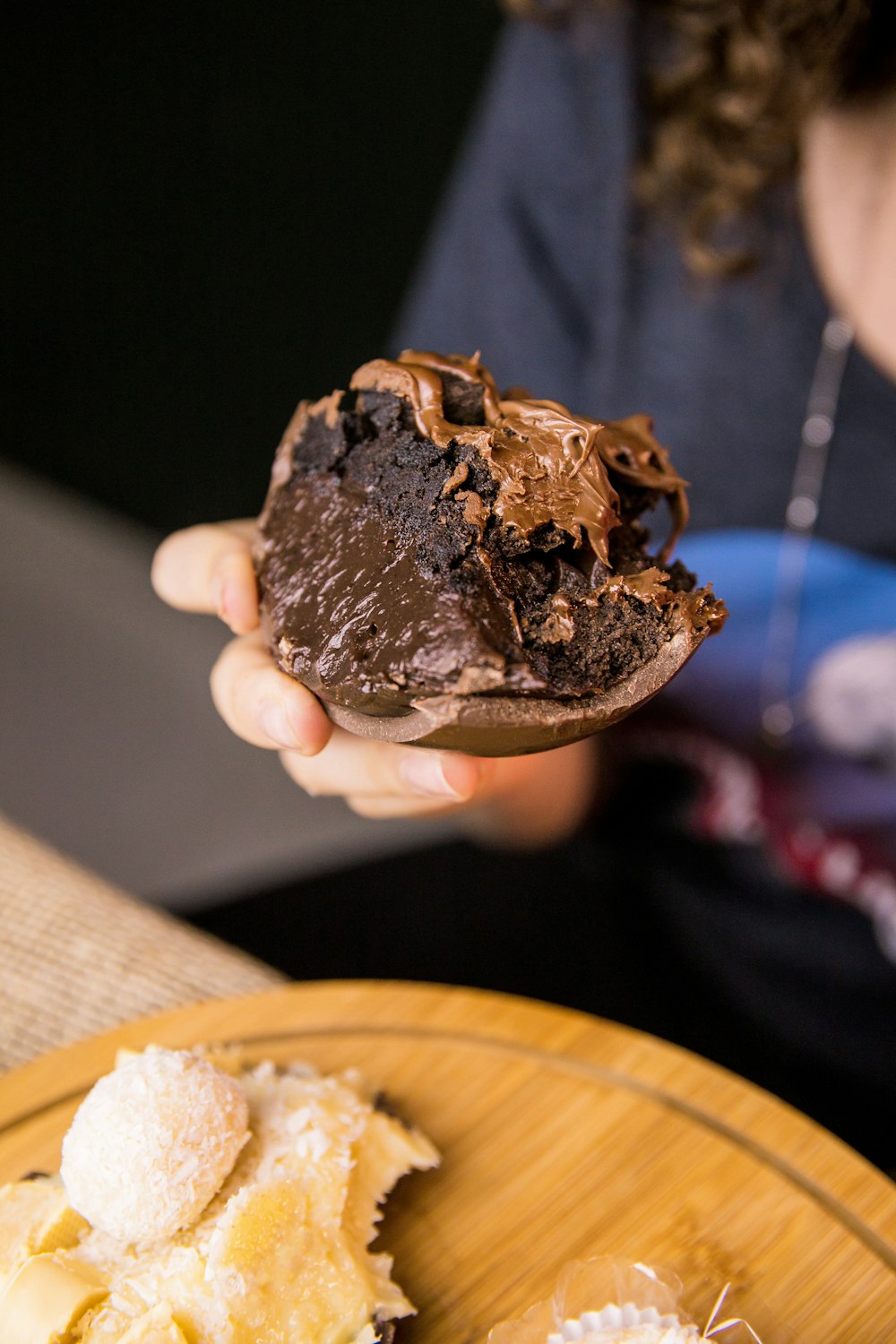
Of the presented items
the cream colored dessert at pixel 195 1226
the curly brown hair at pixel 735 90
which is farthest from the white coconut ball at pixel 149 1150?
the curly brown hair at pixel 735 90

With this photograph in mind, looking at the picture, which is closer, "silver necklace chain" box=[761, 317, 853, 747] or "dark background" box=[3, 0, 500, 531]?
"silver necklace chain" box=[761, 317, 853, 747]

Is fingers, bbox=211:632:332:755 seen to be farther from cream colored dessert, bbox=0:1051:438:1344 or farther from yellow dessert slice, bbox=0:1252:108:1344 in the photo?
yellow dessert slice, bbox=0:1252:108:1344

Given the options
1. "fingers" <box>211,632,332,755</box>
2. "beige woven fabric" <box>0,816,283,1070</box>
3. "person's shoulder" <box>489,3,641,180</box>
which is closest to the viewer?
"fingers" <box>211,632,332,755</box>

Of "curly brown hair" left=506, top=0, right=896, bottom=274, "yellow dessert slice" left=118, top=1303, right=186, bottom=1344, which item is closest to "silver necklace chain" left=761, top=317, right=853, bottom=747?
"curly brown hair" left=506, top=0, right=896, bottom=274

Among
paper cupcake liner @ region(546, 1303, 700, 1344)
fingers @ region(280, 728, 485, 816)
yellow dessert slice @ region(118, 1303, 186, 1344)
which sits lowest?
yellow dessert slice @ region(118, 1303, 186, 1344)

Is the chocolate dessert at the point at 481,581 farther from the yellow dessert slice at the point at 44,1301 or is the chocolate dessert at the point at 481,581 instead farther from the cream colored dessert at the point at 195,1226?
the yellow dessert slice at the point at 44,1301

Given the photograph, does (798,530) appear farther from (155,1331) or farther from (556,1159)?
(155,1331)

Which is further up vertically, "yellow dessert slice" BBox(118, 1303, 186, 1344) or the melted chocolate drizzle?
the melted chocolate drizzle
